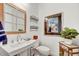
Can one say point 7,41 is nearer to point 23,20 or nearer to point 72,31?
point 23,20

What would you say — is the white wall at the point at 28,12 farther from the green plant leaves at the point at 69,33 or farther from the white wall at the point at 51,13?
the green plant leaves at the point at 69,33

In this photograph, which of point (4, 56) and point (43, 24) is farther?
point (43, 24)

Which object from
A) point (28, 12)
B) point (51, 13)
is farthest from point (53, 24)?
point (28, 12)

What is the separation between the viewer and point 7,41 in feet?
5.54

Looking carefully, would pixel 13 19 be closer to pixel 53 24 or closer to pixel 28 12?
pixel 28 12

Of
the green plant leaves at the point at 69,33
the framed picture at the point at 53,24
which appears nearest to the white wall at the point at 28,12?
the framed picture at the point at 53,24

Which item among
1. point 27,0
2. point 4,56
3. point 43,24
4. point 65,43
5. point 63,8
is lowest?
point 4,56

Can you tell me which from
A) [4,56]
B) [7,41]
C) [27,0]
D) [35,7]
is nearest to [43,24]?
[35,7]

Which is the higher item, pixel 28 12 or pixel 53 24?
pixel 28 12

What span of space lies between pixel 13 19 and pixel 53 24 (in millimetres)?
536

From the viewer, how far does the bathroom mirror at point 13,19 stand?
1683 millimetres

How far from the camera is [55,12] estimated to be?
1.75m

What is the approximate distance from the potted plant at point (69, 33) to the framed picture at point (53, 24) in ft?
0.22

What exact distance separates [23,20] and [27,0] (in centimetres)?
27
